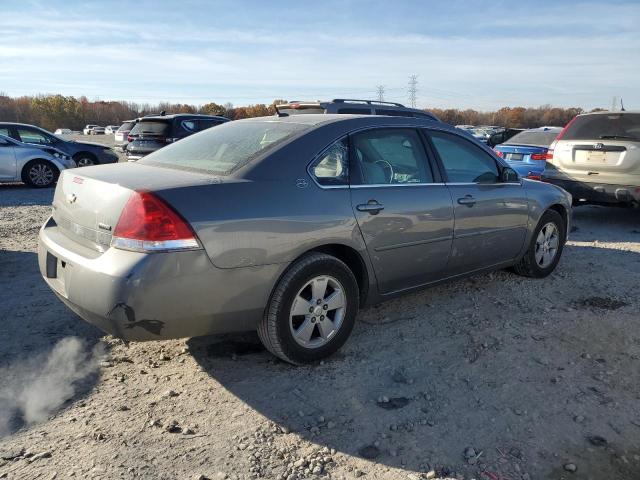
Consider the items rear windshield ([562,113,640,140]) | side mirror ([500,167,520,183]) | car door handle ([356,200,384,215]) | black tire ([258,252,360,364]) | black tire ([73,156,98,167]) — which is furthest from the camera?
black tire ([73,156,98,167])

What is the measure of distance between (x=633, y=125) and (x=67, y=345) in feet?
25.6

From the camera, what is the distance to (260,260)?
3031 mm

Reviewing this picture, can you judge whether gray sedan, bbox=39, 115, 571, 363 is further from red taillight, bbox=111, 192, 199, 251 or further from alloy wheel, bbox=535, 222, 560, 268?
alloy wheel, bbox=535, 222, 560, 268

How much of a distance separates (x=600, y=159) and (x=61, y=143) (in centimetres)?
1236

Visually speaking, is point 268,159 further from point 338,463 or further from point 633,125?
point 633,125

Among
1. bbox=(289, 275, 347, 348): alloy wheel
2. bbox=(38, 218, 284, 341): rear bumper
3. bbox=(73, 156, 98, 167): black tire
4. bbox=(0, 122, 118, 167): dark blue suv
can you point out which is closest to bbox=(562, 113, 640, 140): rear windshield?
bbox=(289, 275, 347, 348): alloy wheel

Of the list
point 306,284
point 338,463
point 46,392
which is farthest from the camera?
point 306,284

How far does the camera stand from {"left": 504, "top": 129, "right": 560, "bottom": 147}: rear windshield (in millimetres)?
10258

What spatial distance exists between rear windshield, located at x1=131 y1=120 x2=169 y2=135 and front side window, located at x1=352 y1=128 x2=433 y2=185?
9089 millimetres

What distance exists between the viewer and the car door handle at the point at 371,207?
353 centimetres

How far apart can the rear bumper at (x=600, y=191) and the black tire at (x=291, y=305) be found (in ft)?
18.8

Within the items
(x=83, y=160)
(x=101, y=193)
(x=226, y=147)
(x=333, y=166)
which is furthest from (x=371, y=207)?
(x=83, y=160)

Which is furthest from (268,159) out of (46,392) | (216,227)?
(46,392)

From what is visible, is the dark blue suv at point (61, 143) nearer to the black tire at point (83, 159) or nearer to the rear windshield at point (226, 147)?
the black tire at point (83, 159)
